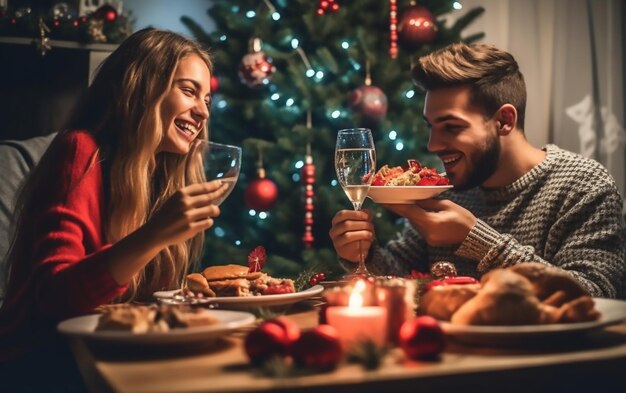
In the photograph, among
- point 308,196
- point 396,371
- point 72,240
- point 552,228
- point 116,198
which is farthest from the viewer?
point 308,196

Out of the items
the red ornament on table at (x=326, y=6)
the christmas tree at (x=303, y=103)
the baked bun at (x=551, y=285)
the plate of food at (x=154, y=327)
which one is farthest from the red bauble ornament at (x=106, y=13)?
the baked bun at (x=551, y=285)

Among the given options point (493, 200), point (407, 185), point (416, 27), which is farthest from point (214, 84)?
point (407, 185)

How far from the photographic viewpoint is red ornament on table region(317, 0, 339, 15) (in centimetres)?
326

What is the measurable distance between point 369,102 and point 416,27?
489mm

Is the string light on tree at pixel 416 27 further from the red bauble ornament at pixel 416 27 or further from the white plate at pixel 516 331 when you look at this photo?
the white plate at pixel 516 331

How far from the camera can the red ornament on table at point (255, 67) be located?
10.3ft

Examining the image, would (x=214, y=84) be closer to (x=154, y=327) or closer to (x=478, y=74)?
(x=478, y=74)

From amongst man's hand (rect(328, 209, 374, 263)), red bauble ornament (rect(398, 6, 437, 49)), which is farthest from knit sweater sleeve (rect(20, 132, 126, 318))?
red bauble ornament (rect(398, 6, 437, 49))

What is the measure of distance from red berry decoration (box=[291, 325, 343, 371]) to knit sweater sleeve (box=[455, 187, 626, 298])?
1.00 m

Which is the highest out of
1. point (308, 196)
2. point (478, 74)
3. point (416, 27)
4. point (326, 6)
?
point (326, 6)

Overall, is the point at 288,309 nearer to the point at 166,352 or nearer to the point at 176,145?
the point at 166,352

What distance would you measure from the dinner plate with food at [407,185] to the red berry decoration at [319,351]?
84cm

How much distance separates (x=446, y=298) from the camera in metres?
1.09

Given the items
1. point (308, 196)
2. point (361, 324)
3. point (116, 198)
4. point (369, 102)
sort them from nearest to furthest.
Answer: point (361, 324) → point (116, 198) → point (369, 102) → point (308, 196)
